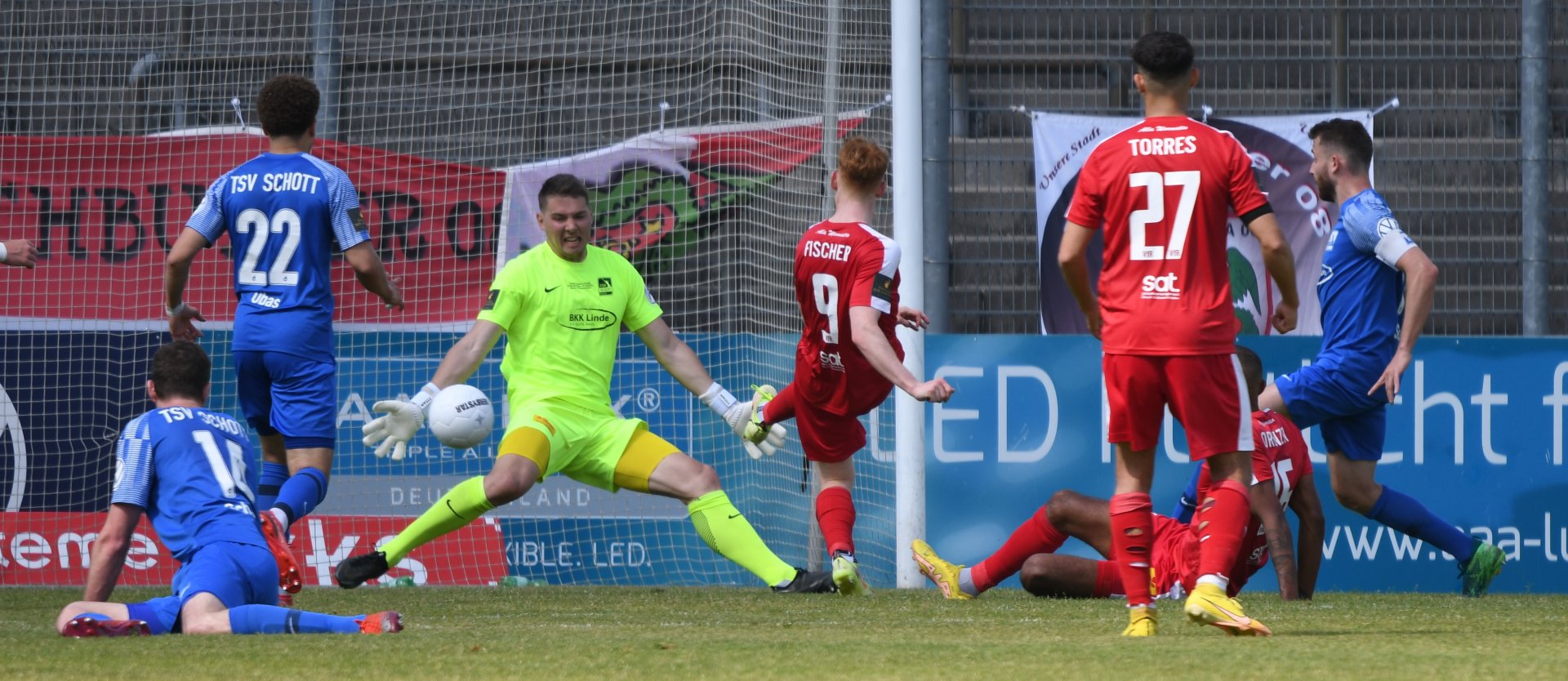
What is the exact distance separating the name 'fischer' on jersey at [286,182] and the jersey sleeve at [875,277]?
1887 millimetres

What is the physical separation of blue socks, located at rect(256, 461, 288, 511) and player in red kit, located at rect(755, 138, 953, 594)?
5.65 ft

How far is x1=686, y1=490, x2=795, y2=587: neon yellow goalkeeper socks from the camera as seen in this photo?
20.7ft

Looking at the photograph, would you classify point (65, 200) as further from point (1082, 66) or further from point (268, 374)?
point (1082, 66)

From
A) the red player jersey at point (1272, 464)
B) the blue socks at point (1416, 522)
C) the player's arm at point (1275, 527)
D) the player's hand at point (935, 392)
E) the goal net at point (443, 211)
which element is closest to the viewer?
the player's hand at point (935, 392)

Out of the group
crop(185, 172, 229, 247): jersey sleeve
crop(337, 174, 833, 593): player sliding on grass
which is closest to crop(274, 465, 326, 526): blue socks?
crop(337, 174, 833, 593): player sliding on grass

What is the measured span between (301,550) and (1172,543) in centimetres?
404

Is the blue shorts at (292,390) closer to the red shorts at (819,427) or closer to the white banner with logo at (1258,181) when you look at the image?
the red shorts at (819,427)

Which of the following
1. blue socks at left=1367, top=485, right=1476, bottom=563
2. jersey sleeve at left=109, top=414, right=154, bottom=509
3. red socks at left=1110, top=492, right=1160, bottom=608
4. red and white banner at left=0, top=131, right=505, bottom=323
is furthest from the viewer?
red and white banner at left=0, top=131, right=505, bottom=323

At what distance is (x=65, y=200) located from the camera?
8375mm

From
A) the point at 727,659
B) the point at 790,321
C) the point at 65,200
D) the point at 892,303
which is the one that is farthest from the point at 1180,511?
the point at 65,200

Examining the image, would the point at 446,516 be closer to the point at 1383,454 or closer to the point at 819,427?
the point at 819,427

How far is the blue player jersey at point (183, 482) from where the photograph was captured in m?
4.73

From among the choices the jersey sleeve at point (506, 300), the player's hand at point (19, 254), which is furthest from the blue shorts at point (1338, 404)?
the player's hand at point (19, 254)

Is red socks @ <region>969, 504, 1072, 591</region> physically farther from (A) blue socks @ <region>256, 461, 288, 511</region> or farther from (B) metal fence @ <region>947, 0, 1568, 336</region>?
(A) blue socks @ <region>256, 461, 288, 511</region>
